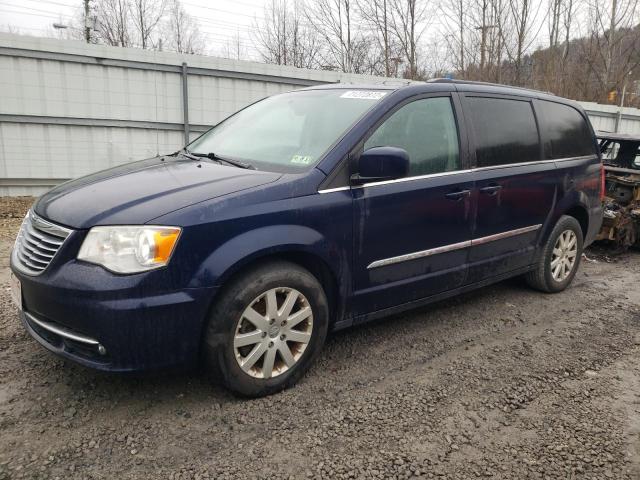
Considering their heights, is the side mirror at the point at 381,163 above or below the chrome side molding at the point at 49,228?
above

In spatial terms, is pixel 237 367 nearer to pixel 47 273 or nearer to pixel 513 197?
pixel 47 273

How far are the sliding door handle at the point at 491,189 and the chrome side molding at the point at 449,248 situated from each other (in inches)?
13.4

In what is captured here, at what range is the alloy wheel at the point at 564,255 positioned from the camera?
4.85 meters

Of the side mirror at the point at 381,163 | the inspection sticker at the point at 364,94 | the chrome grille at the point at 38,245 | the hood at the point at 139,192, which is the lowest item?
the chrome grille at the point at 38,245

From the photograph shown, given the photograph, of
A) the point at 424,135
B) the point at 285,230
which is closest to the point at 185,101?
the point at 424,135

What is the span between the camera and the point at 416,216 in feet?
11.2

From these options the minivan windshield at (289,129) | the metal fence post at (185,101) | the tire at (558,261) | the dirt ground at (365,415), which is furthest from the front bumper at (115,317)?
the metal fence post at (185,101)

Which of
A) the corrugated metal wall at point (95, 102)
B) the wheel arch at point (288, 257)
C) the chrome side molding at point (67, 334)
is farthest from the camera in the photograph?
the corrugated metal wall at point (95, 102)

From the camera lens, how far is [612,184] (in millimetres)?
7121

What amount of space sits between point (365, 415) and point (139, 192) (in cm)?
170

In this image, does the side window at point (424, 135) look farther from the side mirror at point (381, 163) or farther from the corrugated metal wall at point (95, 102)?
the corrugated metal wall at point (95, 102)

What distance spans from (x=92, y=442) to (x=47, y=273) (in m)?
0.85

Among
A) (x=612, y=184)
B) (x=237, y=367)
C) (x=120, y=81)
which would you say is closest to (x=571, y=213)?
(x=612, y=184)

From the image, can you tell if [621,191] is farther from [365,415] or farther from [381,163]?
[365,415]
